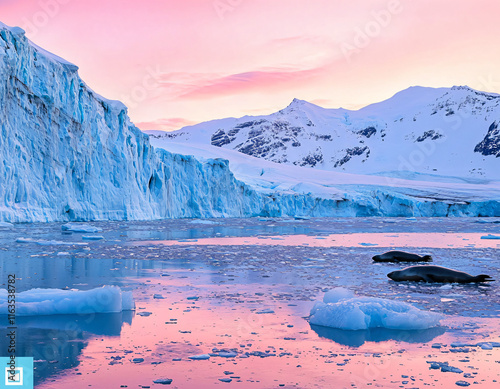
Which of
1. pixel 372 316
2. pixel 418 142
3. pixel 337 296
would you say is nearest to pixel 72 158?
pixel 337 296

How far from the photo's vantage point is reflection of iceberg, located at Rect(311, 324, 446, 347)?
546 centimetres

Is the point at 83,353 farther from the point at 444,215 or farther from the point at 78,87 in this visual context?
the point at 444,215

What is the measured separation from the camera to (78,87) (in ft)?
104

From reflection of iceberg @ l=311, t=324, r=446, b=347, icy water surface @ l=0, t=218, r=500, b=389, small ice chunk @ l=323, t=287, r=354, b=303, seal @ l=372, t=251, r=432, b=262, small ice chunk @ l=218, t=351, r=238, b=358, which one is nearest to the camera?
icy water surface @ l=0, t=218, r=500, b=389

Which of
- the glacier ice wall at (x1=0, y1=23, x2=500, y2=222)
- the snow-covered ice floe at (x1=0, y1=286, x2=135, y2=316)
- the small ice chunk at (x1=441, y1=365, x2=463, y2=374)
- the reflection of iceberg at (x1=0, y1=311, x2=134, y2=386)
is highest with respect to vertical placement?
the glacier ice wall at (x1=0, y1=23, x2=500, y2=222)

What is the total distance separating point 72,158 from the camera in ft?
100.0

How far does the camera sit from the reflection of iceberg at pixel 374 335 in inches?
215

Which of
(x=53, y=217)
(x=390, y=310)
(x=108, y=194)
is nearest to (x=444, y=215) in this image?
(x=108, y=194)

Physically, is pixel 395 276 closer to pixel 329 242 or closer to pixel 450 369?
pixel 450 369

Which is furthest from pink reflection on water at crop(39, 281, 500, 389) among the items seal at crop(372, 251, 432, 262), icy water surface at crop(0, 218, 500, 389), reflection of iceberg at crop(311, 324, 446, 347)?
Answer: seal at crop(372, 251, 432, 262)

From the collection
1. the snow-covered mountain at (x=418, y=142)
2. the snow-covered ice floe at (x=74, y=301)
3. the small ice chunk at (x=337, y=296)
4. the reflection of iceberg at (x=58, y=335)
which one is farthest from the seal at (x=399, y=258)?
the snow-covered mountain at (x=418, y=142)

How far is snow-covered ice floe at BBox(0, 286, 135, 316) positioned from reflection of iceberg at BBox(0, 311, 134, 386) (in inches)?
4.3

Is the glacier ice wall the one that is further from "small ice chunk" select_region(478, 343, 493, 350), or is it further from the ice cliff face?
"small ice chunk" select_region(478, 343, 493, 350)

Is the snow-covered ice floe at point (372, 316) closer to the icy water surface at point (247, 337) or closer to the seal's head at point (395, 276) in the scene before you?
the icy water surface at point (247, 337)
